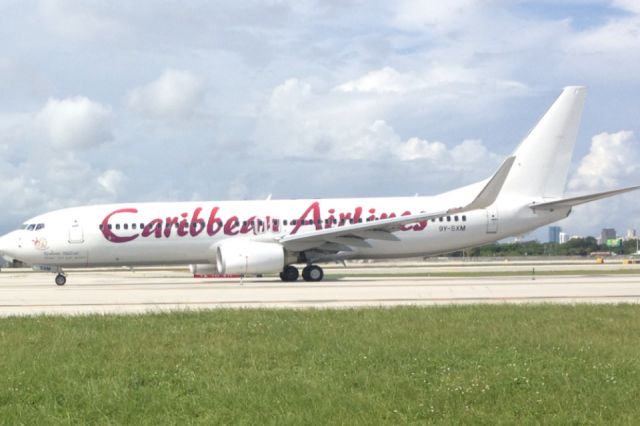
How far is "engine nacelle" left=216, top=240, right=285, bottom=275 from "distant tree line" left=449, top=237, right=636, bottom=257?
109 meters

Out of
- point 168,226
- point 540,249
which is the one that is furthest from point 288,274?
point 540,249

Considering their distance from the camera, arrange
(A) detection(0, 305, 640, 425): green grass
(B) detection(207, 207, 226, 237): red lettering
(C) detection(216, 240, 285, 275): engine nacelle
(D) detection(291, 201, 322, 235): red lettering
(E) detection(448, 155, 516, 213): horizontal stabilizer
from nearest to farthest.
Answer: (A) detection(0, 305, 640, 425): green grass < (E) detection(448, 155, 516, 213): horizontal stabilizer < (C) detection(216, 240, 285, 275): engine nacelle < (B) detection(207, 207, 226, 237): red lettering < (D) detection(291, 201, 322, 235): red lettering

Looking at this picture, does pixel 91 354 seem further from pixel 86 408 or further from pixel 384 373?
pixel 384 373

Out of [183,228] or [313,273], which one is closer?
[313,273]

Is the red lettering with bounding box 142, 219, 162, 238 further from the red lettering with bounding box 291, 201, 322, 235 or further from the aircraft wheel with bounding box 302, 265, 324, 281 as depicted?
the aircraft wheel with bounding box 302, 265, 324, 281

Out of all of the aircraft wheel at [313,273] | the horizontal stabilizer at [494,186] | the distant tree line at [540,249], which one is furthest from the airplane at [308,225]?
the distant tree line at [540,249]

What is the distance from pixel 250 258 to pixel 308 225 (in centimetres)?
408

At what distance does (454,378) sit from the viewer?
28.7ft

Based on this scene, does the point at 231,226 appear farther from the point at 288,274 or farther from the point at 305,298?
the point at 305,298

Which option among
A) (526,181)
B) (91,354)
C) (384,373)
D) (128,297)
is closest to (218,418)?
(384,373)

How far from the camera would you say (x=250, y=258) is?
30.7 m

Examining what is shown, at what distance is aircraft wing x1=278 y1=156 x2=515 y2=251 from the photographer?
30266 millimetres

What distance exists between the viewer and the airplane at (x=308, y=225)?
32.6 m

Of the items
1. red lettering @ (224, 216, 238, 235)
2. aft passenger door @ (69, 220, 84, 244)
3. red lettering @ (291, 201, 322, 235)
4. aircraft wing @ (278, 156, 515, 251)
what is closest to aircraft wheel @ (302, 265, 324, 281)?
aircraft wing @ (278, 156, 515, 251)
